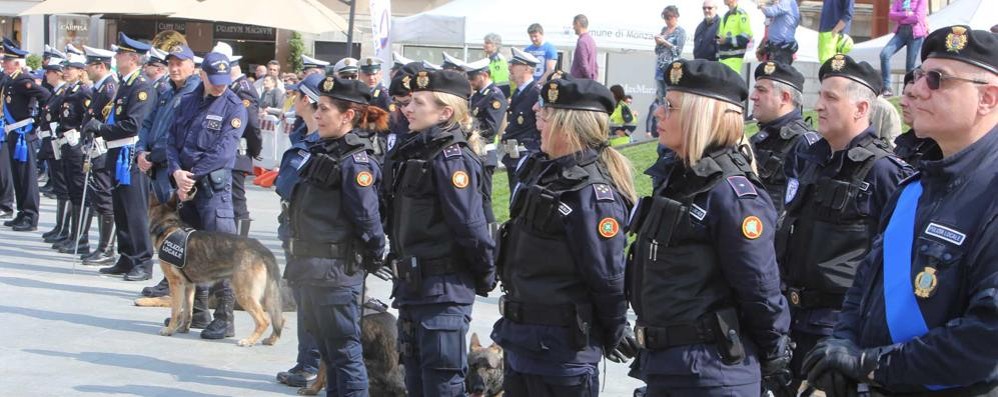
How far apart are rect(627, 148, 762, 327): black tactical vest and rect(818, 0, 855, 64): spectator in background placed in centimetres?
1124

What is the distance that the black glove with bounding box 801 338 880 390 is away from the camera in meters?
3.05

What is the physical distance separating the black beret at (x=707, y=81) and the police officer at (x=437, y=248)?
1690 mm

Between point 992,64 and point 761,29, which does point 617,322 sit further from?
point 761,29

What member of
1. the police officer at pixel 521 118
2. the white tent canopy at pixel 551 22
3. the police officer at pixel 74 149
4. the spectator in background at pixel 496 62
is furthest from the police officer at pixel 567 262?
the white tent canopy at pixel 551 22

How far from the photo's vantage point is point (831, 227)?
500cm

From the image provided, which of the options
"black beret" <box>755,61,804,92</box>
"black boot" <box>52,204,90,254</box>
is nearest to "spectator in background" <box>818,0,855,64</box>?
"black beret" <box>755,61,804,92</box>

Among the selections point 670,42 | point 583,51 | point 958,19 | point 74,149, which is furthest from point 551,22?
point 74,149

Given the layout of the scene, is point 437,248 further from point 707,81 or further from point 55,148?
point 55,148

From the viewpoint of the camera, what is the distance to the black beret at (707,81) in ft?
13.0

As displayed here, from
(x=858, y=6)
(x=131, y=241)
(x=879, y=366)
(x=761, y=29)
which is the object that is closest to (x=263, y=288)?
(x=131, y=241)

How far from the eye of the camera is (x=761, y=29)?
21844mm

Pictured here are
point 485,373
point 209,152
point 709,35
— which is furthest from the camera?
point 709,35

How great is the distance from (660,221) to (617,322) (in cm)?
85

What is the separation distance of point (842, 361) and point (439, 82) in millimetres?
3131
